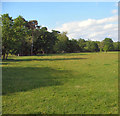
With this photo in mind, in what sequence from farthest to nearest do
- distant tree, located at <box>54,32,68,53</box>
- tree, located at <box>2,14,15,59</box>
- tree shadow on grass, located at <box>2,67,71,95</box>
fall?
distant tree, located at <box>54,32,68,53</box> → tree, located at <box>2,14,15,59</box> → tree shadow on grass, located at <box>2,67,71,95</box>

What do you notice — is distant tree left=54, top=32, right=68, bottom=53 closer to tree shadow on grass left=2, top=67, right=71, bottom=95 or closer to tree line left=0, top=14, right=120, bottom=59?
tree line left=0, top=14, right=120, bottom=59

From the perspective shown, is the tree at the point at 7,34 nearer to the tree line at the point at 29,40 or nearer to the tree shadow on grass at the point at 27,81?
the tree line at the point at 29,40

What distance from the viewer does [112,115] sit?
5.23 m

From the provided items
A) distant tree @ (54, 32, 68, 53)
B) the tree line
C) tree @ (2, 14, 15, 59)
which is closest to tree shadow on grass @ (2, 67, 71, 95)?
the tree line

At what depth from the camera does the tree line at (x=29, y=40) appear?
97.3ft

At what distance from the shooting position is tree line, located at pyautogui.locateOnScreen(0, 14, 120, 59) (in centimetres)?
2967

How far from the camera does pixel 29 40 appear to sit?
58344 millimetres

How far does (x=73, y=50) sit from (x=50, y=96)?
92076mm

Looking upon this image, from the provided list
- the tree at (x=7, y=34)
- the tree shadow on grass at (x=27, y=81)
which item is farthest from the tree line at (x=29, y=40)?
the tree shadow on grass at (x=27, y=81)

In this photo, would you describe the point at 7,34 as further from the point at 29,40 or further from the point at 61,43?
the point at 61,43

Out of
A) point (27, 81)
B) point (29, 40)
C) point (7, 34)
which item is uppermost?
point (29, 40)

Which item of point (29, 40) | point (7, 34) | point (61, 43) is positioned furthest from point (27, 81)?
point (61, 43)

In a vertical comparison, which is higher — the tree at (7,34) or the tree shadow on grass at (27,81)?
the tree at (7,34)

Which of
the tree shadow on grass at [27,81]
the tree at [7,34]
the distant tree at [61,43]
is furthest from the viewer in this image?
the distant tree at [61,43]
